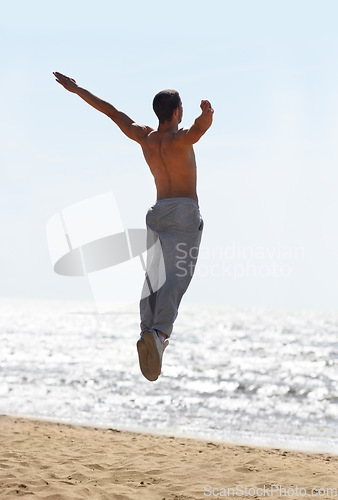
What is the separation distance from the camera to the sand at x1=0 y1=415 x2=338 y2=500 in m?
8.52

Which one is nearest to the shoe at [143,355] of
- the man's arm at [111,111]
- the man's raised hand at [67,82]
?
the man's arm at [111,111]

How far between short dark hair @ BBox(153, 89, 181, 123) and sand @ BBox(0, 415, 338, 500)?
16.8 feet

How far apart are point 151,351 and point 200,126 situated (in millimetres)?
1906

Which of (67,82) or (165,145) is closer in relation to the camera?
(165,145)

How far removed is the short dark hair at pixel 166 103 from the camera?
537 centimetres

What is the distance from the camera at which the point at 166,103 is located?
17.6 ft

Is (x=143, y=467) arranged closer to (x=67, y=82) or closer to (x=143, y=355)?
(x=143, y=355)

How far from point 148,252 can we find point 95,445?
7157 millimetres

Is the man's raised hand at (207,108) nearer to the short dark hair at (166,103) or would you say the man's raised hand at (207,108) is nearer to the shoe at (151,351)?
the short dark hair at (166,103)

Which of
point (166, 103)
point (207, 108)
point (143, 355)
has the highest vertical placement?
point (166, 103)

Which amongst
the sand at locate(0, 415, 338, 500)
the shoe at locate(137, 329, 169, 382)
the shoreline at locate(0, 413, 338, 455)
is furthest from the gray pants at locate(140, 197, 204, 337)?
the shoreline at locate(0, 413, 338, 455)

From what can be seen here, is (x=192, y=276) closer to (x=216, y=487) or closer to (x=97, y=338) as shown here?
(x=216, y=487)

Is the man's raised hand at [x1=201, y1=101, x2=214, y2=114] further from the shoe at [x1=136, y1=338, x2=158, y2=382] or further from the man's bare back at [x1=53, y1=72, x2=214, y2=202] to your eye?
the shoe at [x1=136, y1=338, x2=158, y2=382]

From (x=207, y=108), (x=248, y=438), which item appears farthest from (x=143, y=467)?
(x=207, y=108)
